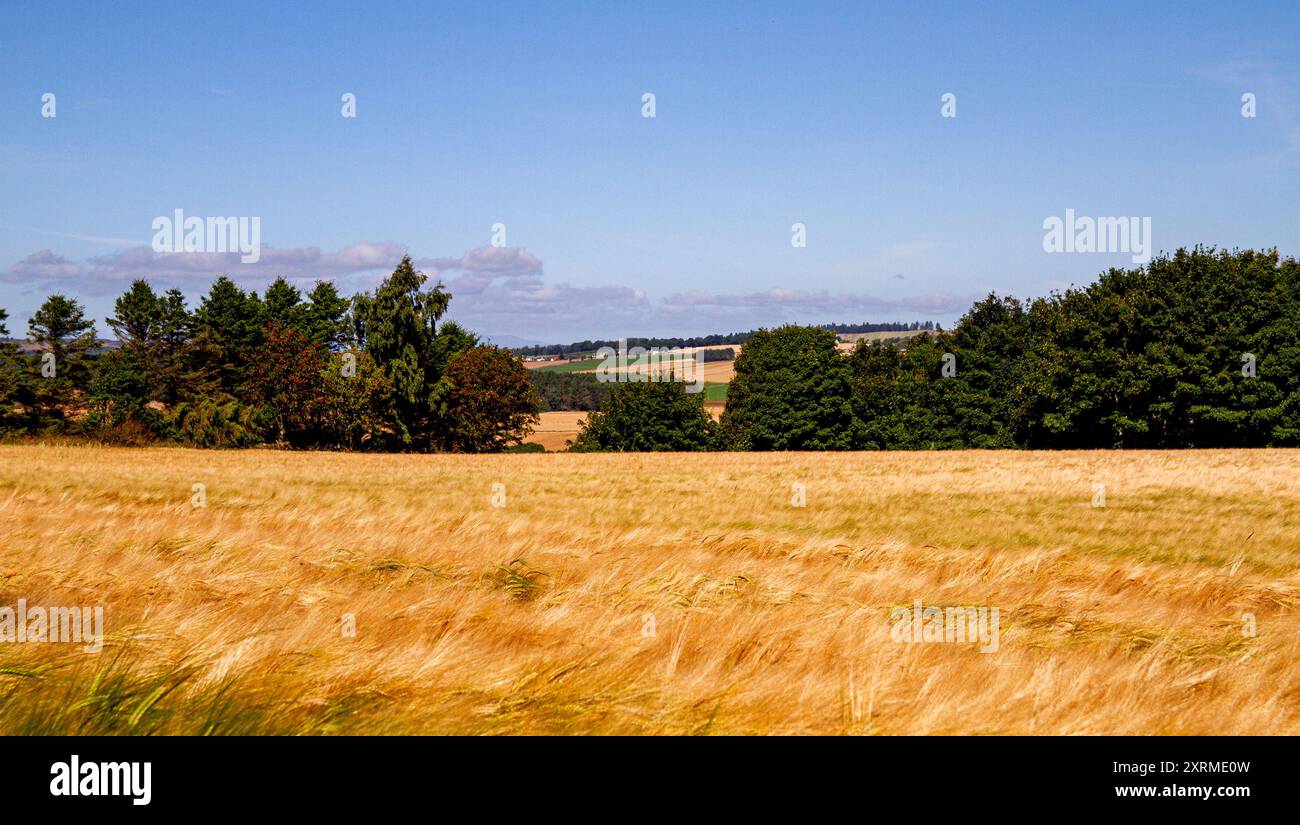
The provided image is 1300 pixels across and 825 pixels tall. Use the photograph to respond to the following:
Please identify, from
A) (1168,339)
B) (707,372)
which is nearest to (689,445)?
(1168,339)

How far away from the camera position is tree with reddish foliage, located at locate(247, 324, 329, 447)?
6719cm

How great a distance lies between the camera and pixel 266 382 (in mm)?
68438

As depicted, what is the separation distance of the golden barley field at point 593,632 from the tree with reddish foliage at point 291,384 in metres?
60.3

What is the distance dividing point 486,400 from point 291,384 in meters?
14.9

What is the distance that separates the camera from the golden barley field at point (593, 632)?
336 cm

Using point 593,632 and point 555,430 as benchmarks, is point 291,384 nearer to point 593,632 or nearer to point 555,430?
point 555,430

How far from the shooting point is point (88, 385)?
68312mm

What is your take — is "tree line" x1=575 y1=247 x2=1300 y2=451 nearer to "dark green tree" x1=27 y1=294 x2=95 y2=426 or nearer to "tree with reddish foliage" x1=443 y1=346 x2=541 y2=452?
"tree with reddish foliage" x1=443 y1=346 x2=541 y2=452

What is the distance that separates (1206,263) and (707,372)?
340 ft

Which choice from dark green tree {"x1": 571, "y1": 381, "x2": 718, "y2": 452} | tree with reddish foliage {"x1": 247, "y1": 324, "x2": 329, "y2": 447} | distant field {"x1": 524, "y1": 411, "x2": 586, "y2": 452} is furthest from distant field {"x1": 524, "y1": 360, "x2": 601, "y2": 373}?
tree with reddish foliage {"x1": 247, "y1": 324, "x2": 329, "y2": 447}

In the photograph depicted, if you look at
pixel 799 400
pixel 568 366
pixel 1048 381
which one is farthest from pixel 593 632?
pixel 568 366

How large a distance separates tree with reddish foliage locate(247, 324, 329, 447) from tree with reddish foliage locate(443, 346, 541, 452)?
9954mm
